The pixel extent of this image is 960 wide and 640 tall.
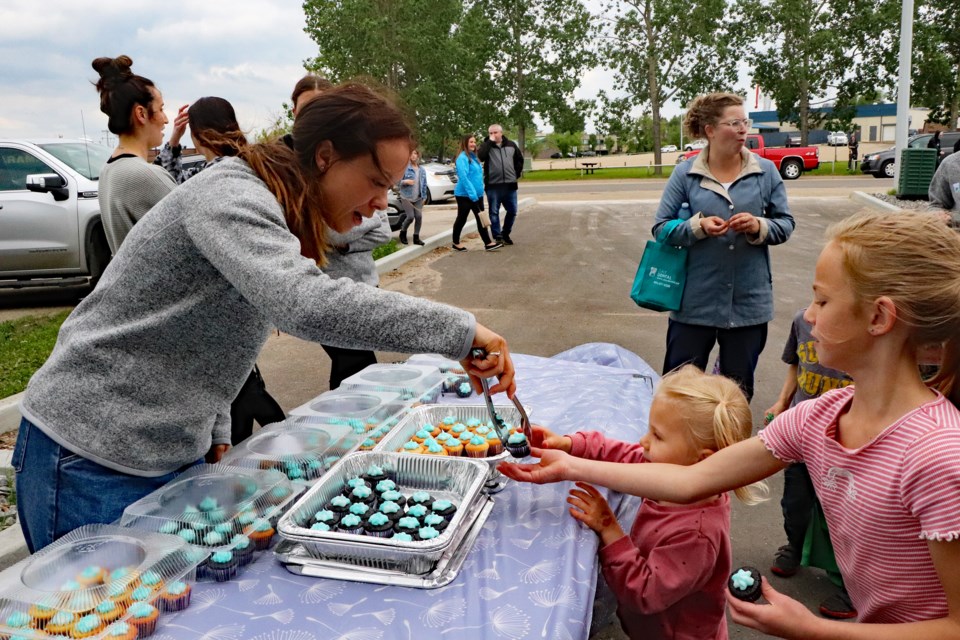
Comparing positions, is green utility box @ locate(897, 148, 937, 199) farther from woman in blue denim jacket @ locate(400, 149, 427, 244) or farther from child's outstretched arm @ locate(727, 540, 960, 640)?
child's outstretched arm @ locate(727, 540, 960, 640)

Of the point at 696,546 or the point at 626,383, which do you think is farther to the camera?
the point at 626,383

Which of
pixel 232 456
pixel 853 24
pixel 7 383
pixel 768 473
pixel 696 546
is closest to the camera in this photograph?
pixel 768 473

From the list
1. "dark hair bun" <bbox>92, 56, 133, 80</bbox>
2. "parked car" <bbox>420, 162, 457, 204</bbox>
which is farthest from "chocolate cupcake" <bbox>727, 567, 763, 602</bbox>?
"parked car" <bbox>420, 162, 457, 204</bbox>

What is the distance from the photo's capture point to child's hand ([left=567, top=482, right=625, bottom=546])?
1818 mm

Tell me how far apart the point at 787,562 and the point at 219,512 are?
7.34 feet

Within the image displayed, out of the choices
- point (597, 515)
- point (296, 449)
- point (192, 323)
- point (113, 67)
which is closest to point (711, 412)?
point (597, 515)

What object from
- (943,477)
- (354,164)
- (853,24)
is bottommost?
(943,477)

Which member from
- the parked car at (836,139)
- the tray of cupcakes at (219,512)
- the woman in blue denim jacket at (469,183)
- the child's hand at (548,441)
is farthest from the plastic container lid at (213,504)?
the parked car at (836,139)

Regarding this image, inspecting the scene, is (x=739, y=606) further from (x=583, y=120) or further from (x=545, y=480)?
(x=583, y=120)

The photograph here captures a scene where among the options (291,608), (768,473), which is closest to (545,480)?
(768,473)

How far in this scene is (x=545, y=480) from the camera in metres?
1.89

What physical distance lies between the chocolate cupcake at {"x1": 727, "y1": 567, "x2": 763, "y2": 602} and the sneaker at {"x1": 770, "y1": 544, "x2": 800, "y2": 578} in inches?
67.5

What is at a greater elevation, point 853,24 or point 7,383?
point 853,24

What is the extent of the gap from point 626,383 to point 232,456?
5.60ft
